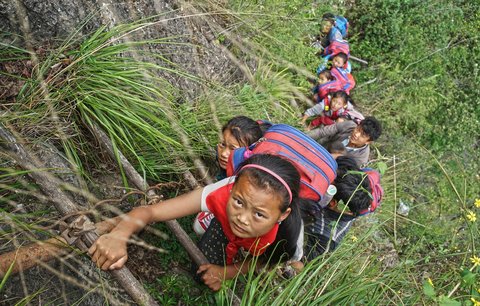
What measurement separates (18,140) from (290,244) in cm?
143

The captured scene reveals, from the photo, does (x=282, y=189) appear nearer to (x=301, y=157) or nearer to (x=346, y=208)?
(x=301, y=157)

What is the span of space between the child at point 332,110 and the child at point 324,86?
19cm

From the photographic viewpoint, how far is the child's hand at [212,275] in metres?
2.34

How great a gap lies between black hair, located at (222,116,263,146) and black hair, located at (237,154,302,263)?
0.60 m

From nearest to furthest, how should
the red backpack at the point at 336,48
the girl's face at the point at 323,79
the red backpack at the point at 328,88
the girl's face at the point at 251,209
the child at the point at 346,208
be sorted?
1. the girl's face at the point at 251,209
2. the child at the point at 346,208
3. the red backpack at the point at 328,88
4. the girl's face at the point at 323,79
5. the red backpack at the point at 336,48

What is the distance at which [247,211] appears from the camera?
6.20 ft

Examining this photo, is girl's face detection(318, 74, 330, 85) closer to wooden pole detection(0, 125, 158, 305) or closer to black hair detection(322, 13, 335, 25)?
black hair detection(322, 13, 335, 25)

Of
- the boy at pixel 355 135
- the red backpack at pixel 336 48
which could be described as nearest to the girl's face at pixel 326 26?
the red backpack at pixel 336 48

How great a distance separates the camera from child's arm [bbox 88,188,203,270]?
1663 mm

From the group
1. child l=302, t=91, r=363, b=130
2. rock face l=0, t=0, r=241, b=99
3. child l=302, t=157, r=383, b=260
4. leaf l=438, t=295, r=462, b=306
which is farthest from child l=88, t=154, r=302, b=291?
child l=302, t=91, r=363, b=130

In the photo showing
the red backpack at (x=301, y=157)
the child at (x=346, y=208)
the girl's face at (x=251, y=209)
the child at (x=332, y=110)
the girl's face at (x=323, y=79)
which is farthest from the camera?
the girl's face at (x=323, y=79)

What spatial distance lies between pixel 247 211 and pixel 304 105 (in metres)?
3.67

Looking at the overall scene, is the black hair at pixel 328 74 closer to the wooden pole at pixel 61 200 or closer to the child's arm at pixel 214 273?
the child's arm at pixel 214 273

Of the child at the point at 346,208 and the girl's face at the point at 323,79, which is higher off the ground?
the child at the point at 346,208
